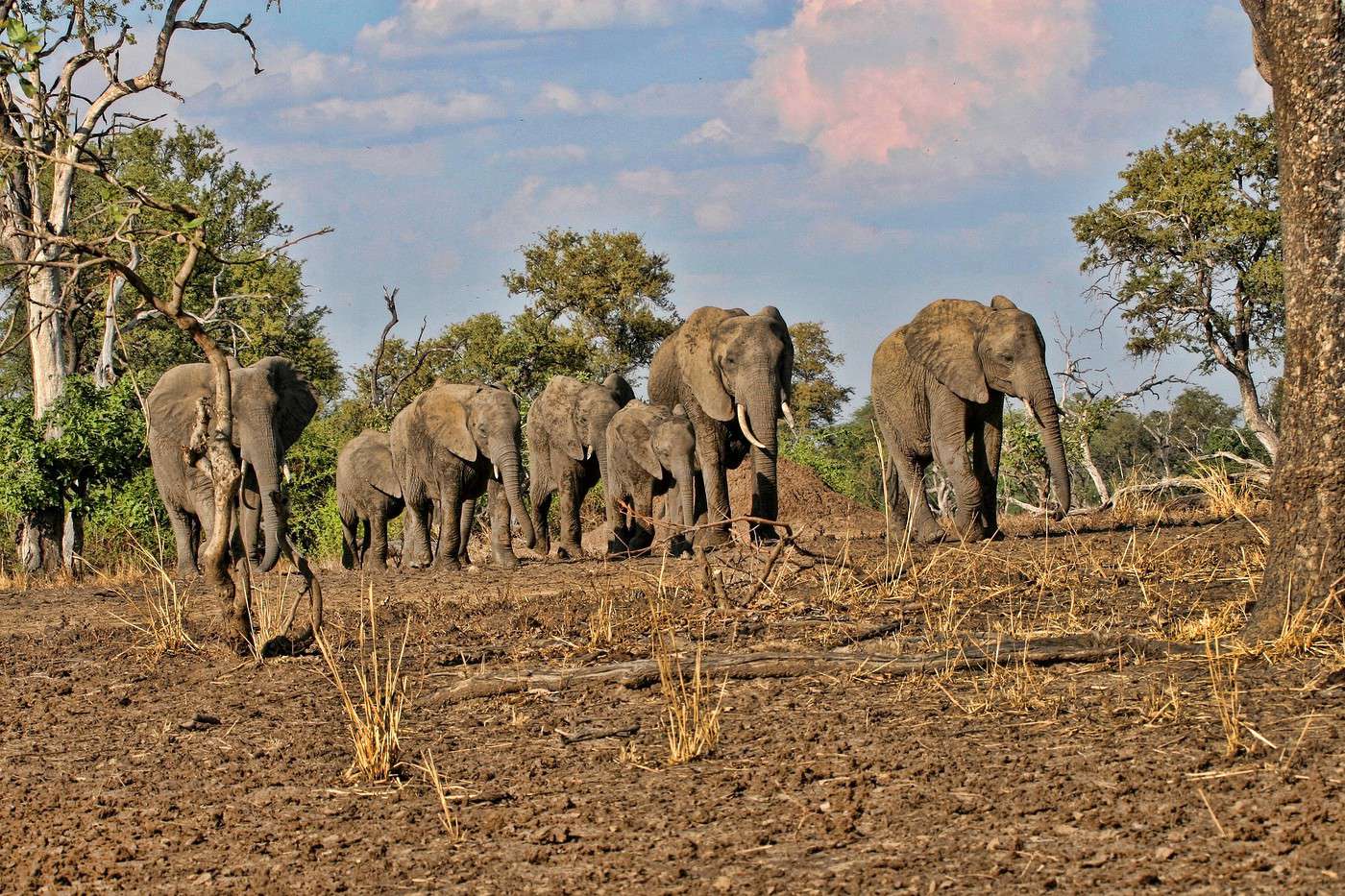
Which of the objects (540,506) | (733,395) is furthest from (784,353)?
(540,506)

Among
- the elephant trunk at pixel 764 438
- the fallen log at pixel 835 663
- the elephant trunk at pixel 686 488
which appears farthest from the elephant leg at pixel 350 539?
the fallen log at pixel 835 663

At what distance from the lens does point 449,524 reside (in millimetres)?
16047

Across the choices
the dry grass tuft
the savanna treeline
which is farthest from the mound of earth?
the dry grass tuft

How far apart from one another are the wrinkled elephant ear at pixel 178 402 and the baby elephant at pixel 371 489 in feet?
11.0

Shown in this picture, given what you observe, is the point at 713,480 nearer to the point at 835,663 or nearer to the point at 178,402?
the point at 178,402

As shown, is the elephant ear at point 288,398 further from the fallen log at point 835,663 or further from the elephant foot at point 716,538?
the fallen log at point 835,663

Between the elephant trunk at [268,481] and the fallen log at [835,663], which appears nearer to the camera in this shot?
the fallen log at [835,663]

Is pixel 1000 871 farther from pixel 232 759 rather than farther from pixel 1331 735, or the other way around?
pixel 232 759

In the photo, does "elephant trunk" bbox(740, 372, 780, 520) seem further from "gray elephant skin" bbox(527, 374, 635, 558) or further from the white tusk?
"gray elephant skin" bbox(527, 374, 635, 558)

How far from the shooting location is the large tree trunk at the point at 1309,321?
662cm

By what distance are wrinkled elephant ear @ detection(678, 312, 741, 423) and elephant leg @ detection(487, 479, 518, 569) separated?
7.71ft

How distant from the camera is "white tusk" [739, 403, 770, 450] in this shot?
15125mm

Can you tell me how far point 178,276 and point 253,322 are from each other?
19.2 meters

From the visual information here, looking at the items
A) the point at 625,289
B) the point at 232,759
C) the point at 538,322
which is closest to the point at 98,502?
the point at 232,759
